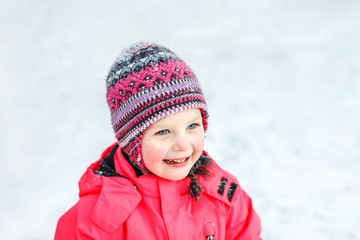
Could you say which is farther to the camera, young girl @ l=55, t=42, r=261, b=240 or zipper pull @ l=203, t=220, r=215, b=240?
zipper pull @ l=203, t=220, r=215, b=240

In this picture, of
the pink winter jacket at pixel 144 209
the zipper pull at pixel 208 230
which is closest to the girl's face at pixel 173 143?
the pink winter jacket at pixel 144 209

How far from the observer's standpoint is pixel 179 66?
1.42 m

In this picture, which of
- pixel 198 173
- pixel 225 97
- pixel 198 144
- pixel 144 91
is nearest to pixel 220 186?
pixel 198 173

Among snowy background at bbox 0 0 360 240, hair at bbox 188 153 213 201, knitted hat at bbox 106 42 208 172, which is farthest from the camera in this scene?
snowy background at bbox 0 0 360 240

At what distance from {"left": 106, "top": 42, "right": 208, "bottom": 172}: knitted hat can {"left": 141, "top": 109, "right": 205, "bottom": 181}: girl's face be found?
1.2 inches

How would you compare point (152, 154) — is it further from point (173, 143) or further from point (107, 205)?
point (107, 205)

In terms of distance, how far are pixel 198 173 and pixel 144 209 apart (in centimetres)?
Answer: 28

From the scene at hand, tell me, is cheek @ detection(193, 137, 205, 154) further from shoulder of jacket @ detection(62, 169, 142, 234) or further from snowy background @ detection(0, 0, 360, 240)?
snowy background @ detection(0, 0, 360, 240)

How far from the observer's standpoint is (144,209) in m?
1.50

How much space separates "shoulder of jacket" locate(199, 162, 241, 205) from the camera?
1.60 metres

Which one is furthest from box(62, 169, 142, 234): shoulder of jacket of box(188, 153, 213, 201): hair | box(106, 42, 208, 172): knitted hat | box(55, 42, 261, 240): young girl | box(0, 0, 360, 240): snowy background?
box(0, 0, 360, 240): snowy background

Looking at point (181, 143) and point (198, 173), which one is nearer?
point (181, 143)

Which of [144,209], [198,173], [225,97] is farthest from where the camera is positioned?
[225,97]

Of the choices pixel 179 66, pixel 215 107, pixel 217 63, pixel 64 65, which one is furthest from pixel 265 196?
pixel 64 65
